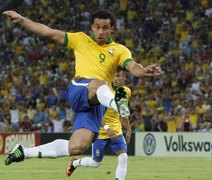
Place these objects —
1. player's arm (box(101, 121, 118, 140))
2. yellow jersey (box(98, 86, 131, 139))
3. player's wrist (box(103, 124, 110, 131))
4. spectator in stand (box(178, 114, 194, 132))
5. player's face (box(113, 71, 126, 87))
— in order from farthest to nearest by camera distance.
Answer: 1. spectator in stand (box(178, 114, 194, 132))
2. yellow jersey (box(98, 86, 131, 139))
3. player's face (box(113, 71, 126, 87))
4. player's wrist (box(103, 124, 110, 131))
5. player's arm (box(101, 121, 118, 140))

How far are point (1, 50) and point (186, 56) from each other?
9.83 m

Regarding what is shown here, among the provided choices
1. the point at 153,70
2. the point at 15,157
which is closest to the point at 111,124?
the point at 15,157

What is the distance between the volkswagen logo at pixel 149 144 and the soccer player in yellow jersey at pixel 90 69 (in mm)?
17304

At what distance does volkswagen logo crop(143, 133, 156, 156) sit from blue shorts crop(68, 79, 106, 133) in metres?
17.5

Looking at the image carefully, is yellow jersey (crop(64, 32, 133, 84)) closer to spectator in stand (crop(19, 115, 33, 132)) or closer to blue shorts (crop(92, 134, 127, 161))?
blue shorts (crop(92, 134, 127, 161))

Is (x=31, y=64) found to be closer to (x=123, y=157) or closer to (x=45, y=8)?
(x=45, y=8)

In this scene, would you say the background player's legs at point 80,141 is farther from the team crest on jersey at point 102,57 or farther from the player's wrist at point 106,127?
the player's wrist at point 106,127

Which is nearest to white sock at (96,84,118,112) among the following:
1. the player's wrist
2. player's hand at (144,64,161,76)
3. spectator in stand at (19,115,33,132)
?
player's hand at (144,64,161,76)

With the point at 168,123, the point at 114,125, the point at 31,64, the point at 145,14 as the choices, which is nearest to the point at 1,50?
the point at 31,64

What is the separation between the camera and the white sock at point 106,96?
10.3m

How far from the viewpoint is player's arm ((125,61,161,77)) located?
32.4ft

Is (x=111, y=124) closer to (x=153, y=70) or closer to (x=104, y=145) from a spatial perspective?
(x=104, y=145)

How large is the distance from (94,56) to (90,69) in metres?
0.20

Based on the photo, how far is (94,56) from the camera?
11.1 metres
